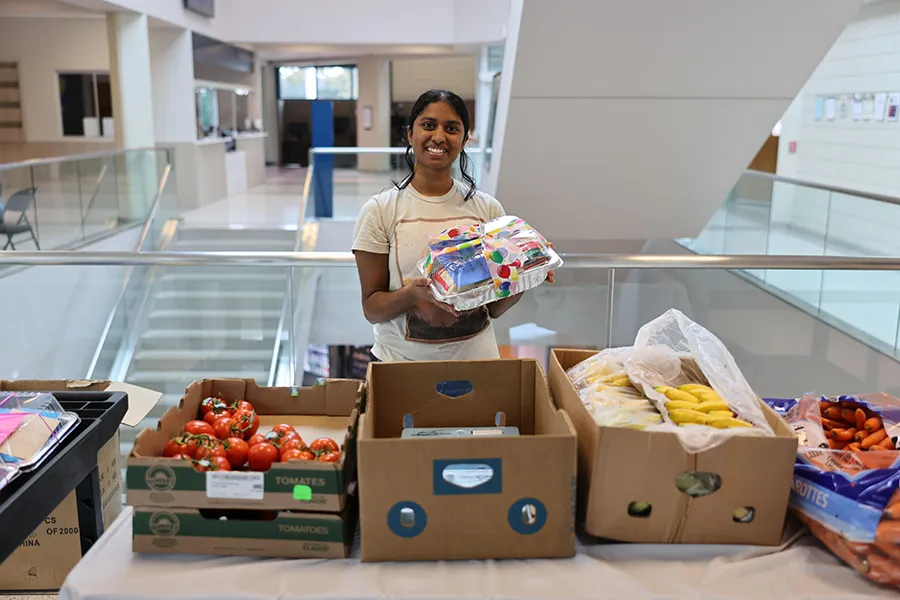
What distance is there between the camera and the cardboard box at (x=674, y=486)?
4.55 feet

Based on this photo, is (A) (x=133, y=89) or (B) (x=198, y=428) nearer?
(B) (x=198, y=428)

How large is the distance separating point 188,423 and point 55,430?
0.26 metres

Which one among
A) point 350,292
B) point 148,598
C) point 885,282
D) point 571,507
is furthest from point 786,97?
point 148,598

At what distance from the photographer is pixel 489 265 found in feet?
5.64

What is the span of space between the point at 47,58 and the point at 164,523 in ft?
45.7

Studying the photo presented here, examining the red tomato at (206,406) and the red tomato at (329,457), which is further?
the red tomato at (206,406)

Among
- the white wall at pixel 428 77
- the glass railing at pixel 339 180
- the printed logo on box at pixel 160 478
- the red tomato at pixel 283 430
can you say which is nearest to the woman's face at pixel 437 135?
the red tomato at pixel 283 430

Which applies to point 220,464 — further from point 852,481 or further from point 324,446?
point 852,481

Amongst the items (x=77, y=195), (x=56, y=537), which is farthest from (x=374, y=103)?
(x=56, y=537)

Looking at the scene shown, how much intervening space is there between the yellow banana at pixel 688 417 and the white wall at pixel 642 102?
11.2 feet

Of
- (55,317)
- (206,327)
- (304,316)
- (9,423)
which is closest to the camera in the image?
(9,423)

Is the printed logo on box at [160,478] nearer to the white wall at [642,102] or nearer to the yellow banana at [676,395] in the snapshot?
the yellow banana at [676,395]

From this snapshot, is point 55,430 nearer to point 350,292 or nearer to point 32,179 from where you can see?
point 350,292

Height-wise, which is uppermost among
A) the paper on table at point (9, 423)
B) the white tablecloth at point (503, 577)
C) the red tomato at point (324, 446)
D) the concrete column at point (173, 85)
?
the concrete column at point (173, 85)
